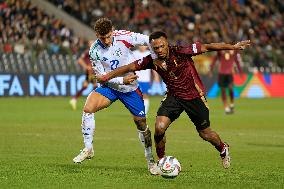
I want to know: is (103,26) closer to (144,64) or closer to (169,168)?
(144,64)

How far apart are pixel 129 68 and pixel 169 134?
8415 mm

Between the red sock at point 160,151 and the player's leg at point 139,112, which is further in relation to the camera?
the player's leg at point 139,112

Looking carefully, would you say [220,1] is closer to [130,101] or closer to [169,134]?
[169,134]

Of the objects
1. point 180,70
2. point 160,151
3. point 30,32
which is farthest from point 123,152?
point 30,32

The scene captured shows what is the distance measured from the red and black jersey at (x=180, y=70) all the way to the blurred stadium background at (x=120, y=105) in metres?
1.19

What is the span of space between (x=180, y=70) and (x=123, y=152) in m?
4.16

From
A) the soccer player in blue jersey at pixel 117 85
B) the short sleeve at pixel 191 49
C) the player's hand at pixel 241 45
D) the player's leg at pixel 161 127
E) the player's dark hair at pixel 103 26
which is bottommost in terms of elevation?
the player's leg at pixel 161 127

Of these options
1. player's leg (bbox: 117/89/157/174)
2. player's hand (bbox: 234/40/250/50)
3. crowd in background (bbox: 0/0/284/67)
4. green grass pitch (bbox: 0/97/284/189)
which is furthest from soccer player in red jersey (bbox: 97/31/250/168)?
crowd in background (bbox: 0/0/284/67)

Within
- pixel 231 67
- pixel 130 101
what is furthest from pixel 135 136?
pixel 231 67

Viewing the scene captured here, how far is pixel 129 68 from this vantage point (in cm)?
1216

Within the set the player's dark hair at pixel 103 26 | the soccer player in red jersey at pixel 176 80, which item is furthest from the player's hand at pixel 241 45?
the player's dark hair at pixel 103 26

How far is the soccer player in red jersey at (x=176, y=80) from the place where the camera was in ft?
39.3

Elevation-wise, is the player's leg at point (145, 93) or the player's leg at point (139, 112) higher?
the player's leg at point (139, 112)

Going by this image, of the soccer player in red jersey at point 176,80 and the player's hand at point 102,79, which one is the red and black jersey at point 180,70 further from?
the player's hand at point 102,79
